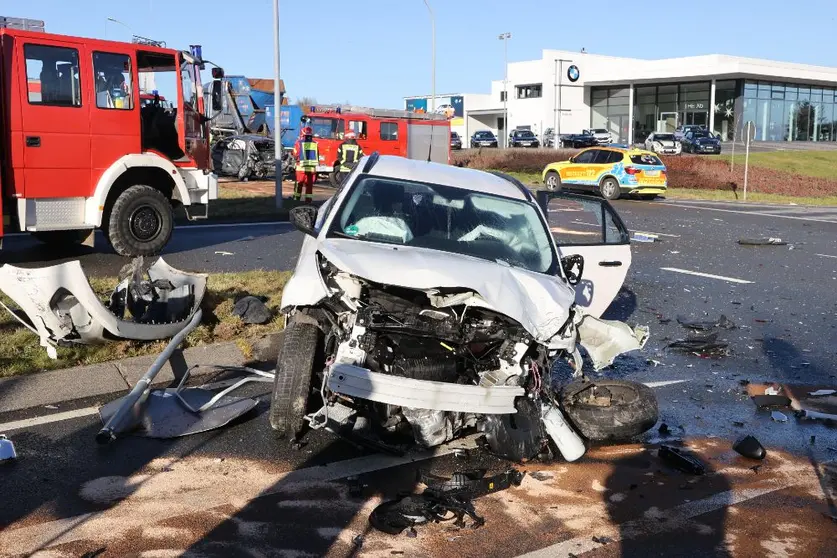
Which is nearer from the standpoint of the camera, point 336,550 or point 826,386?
point 336,550

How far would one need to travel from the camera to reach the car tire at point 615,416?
18.9ft

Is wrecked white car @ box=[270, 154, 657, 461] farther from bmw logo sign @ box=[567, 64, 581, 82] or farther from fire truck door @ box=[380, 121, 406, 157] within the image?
bmw logo sign @ box=[567, 64, 581, 82]

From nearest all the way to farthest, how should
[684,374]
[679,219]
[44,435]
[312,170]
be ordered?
[44,435] < [684,374] < [312,170] < [679,219]

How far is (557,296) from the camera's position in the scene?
5.49 m

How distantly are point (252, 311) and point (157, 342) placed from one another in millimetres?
1252

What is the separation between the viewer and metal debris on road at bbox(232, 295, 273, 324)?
8422mm

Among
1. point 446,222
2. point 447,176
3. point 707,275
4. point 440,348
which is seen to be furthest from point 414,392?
point 707,275

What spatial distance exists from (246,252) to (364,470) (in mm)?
8906

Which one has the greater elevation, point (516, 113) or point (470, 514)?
point (516, 113)

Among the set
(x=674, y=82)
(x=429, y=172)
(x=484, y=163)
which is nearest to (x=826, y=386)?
(x=429, y=172)

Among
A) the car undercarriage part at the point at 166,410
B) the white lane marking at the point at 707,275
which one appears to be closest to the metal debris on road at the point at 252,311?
the car undercarriage part at the point at 166,410

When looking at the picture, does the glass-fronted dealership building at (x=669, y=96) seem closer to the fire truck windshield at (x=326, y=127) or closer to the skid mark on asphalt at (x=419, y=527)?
the fire truck windshield at (x=326, y=127)

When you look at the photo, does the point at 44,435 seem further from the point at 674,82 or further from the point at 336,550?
the point at 674,82

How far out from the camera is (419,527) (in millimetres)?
4426
